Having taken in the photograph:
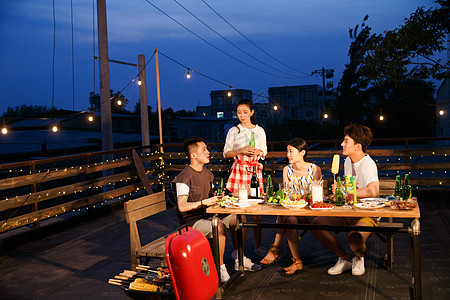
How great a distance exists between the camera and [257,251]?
512 centimetres

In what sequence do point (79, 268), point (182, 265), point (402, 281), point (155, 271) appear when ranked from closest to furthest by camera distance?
point (182, 265)
point (155, 271)
point (402, 281)
point (79, 268)

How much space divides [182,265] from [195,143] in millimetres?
1356

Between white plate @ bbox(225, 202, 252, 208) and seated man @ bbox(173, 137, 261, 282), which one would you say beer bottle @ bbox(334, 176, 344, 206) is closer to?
white plate @ bbox(225, 202, 252, 208)

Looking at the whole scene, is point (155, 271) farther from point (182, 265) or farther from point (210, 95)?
point (210, 95)

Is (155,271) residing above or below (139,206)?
below

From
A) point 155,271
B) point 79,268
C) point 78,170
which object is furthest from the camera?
point 78,170

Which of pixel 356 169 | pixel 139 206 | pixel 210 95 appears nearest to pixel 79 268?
pixel 139 206

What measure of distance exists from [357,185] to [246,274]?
141 cm

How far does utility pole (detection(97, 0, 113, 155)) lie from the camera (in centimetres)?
887

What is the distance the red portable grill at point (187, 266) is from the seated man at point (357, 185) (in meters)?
1.44

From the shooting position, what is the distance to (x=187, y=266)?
129 inches

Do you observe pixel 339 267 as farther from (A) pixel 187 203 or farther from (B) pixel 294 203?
(A) pixel 187 203

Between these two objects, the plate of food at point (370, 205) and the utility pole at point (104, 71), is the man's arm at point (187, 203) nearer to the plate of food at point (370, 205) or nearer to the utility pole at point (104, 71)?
the plate of food at point (370, 205)

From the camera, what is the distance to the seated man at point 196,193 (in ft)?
13.6
